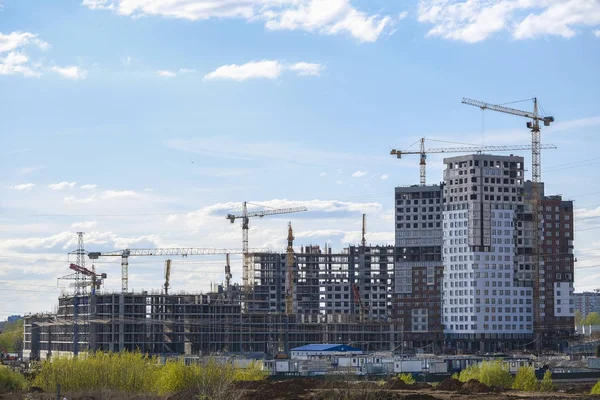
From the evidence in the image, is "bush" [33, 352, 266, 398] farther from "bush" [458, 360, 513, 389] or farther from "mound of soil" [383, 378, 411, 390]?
"bush" [458, 360, 513, 389]

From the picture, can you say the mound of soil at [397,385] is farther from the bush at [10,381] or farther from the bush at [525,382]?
the bush at [10,381]

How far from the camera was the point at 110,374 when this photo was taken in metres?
132

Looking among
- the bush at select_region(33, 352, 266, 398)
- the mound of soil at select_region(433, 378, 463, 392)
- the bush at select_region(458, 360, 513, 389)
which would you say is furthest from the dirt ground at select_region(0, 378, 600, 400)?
the bush at select_region(458, 360, 513, 389)

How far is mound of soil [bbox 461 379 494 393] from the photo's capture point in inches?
5330

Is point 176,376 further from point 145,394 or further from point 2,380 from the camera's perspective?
point 2,380

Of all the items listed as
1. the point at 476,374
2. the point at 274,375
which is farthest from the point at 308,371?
the point at 476,374

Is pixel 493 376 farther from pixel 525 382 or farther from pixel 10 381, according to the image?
pixel 10 381

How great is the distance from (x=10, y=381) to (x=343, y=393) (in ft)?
172

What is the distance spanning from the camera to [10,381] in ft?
472

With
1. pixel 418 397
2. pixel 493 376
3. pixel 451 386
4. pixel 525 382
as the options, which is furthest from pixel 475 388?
pixel 493 376

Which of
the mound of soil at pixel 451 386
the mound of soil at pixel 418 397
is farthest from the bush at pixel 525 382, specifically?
the mound of soil at pixel 418 397

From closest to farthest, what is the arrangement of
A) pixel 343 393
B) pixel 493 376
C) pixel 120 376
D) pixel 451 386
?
pixel 343 393, pixel 120 376, pixel 451 386, pixel 493 376

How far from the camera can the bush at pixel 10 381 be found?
14162cm

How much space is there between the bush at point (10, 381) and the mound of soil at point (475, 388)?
182 ft
